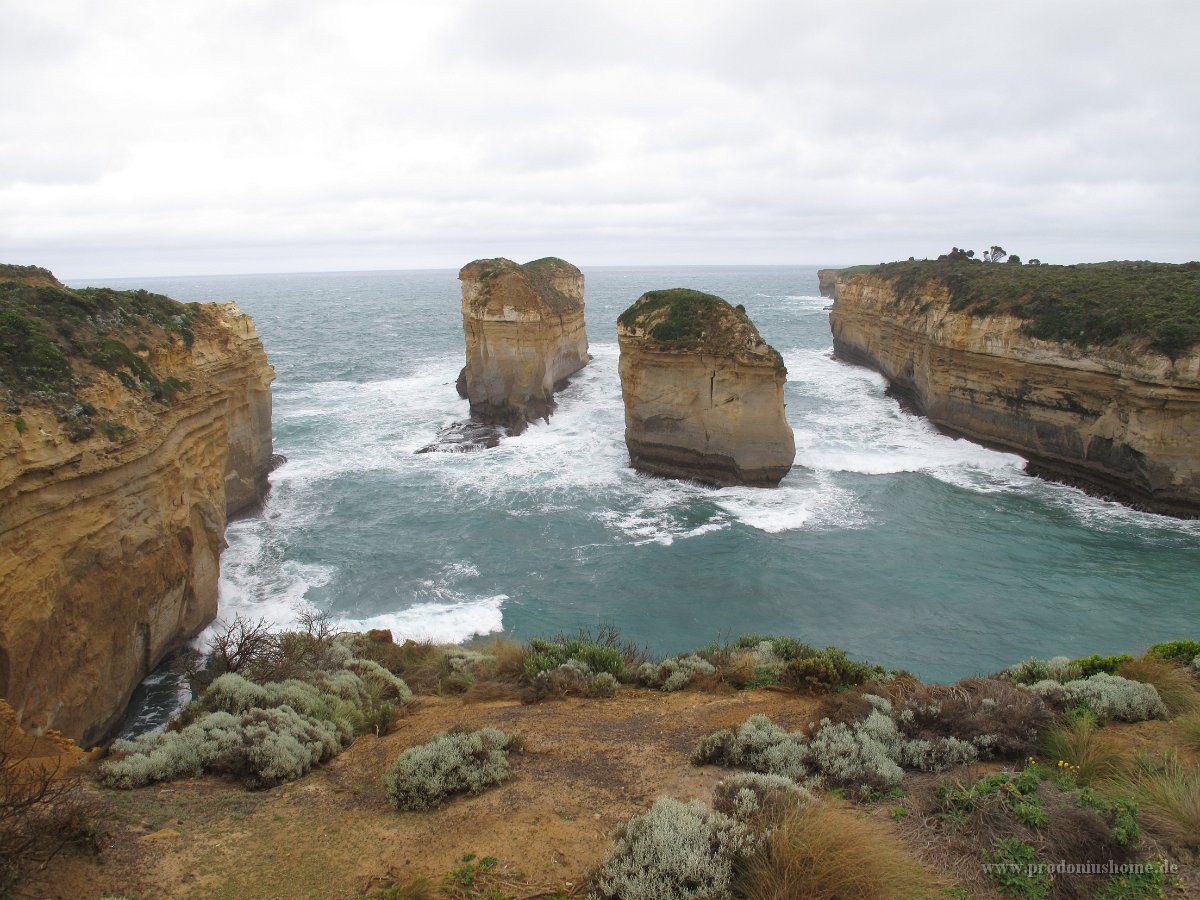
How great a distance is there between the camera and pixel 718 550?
19656 millimetres

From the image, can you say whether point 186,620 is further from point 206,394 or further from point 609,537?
point 609,537

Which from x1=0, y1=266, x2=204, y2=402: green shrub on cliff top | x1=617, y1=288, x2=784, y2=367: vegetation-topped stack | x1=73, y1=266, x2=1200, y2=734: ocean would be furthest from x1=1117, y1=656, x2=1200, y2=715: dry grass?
x1=0, y1=266, x2=204, y2=402: green shrub on cliff top

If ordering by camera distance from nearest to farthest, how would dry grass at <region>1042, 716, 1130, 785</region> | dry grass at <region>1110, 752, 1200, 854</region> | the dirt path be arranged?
dry grass at <region>1110, 752, 1200, 854</region>
the dirt path
dry grass at <region>1042, 716, 1130, 785</region>

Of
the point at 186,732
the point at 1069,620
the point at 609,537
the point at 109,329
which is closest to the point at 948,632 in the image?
the point at 1069,620

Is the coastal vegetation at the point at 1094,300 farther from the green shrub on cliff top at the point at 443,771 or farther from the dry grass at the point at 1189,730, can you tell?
the green shrub on cliff top at the point at 443,771

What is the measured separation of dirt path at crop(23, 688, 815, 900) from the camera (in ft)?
17.3

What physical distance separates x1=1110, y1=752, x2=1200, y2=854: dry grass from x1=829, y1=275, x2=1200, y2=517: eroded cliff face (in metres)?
20.1

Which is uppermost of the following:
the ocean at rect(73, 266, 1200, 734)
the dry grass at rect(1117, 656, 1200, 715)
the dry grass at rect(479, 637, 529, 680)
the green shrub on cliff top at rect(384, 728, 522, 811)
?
the green shrub on cliff top at rect(384, 728, 522, 811)

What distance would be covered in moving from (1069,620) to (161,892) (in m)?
18.2

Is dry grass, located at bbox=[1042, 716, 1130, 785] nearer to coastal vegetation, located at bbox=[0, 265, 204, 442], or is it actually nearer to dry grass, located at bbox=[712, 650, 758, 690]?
dry grass, located at bbox=[712, 650, 758, 690]

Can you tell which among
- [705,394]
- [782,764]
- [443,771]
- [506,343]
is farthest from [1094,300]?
[443,771]

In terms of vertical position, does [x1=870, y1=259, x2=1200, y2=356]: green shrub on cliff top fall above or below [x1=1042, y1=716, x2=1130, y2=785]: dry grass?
above

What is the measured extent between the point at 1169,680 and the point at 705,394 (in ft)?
55.1

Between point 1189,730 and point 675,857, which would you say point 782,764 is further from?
point 1189,730
